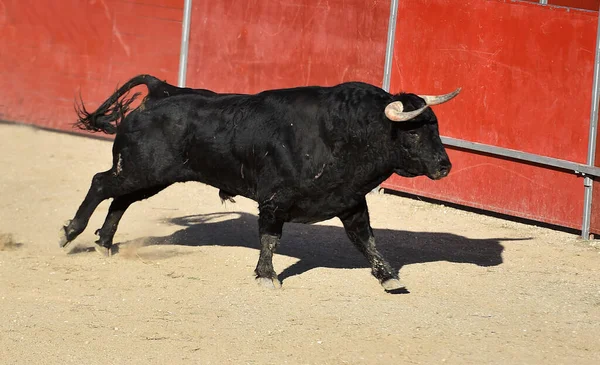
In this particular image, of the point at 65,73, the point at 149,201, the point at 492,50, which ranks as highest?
the point at 492,50

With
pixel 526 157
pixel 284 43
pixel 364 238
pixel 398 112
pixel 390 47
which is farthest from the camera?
pixel 284 43

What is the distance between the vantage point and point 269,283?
308 inches

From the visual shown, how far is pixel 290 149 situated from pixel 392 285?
127cm

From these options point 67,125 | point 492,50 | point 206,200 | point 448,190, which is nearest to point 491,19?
point 492,50

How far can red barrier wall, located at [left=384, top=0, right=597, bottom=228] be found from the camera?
10438 millimetres

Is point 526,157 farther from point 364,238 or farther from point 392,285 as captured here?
point 392,285

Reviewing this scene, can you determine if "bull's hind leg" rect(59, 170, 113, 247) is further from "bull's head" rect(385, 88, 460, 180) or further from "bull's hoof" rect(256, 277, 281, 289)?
"bull's head" rect(385, 88, 460, 180)

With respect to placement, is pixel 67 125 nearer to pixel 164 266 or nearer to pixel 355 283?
pixel 164 266

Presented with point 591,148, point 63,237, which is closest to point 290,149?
point 63,237

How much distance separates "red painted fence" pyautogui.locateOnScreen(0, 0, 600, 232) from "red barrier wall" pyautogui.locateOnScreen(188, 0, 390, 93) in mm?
14

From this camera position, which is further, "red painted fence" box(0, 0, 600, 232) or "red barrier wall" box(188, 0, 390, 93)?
"red barrier wall" box(188, 0, 390, 93)

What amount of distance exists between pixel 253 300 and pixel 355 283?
98 cm

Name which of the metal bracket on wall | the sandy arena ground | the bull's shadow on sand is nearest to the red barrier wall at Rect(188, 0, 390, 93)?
the metal bracket on wall

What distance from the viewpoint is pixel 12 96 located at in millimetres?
13984
